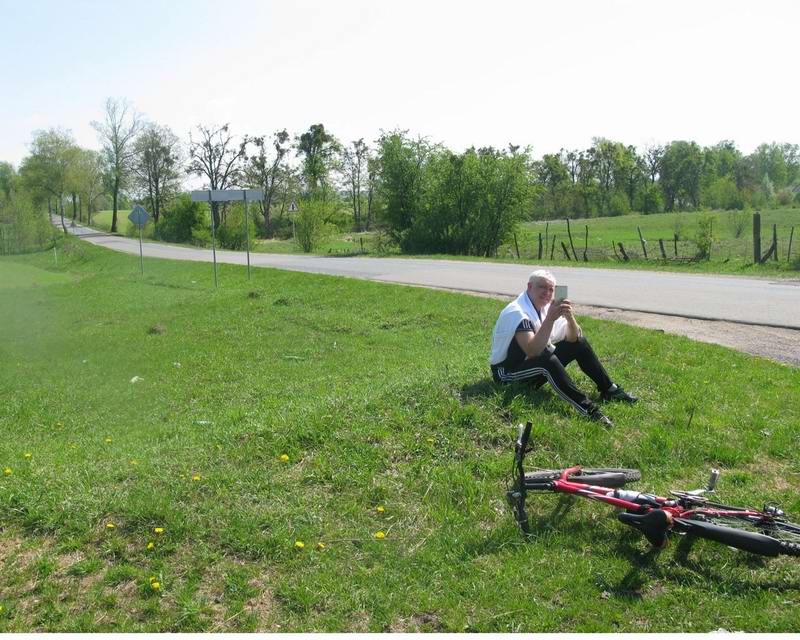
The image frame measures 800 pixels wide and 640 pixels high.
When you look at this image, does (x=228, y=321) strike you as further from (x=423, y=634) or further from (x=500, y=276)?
(x=423, y=634)

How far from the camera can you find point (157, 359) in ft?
39.4

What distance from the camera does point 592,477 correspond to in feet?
15.1

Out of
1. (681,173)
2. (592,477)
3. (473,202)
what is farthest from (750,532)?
(681,173)

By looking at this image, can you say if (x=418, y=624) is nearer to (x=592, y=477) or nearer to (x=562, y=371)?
(x=592, y=477)

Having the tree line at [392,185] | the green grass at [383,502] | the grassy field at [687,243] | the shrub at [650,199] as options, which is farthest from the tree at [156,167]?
the shrub at [650,199]

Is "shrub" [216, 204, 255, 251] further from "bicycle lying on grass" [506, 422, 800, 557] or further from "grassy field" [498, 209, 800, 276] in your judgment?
"bicycle lying on grass" [506, 422, 800, 557]

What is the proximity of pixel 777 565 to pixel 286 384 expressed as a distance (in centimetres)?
615

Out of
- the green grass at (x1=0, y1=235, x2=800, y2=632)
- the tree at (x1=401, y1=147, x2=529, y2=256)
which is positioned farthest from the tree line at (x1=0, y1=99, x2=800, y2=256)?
the green grass at (x1=0, y1=235, x2=800, y2=632)

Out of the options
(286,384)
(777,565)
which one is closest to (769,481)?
(777,565)

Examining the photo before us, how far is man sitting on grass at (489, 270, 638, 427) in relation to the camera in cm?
582

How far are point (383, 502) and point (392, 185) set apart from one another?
34.9m

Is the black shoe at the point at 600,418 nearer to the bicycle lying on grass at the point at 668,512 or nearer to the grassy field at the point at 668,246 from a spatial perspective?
the bicycle lying on grass at the point at 668,512

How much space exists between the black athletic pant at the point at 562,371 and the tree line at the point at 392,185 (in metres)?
23.8

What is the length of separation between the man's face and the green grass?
32.0 inches
